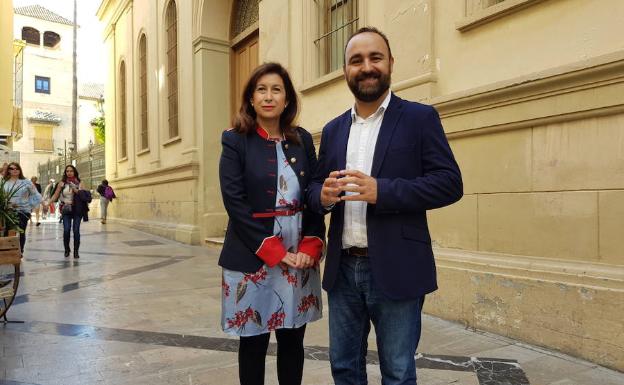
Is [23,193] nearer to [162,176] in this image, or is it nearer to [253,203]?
[162,176]

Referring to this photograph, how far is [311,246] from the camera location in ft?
7.01

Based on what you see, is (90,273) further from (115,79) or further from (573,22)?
(115,79)

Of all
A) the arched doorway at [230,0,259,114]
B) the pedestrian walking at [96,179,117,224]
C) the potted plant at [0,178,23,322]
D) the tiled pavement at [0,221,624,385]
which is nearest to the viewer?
the tiled pavement at [0,221,624,385]

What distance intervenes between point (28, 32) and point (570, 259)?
185 ft

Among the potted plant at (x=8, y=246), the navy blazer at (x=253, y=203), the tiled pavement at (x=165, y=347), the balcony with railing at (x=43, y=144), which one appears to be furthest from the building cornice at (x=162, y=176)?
the balcony with railing at (x=43, y=144)

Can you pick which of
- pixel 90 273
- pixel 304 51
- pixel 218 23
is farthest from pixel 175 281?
pixel 218 23

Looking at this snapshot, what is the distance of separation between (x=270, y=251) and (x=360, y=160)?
540 millimetres

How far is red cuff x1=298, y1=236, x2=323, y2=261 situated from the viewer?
6.98 feet

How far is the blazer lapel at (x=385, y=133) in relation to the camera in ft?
5.92

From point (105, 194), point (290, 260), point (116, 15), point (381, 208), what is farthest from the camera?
point (116, 15)

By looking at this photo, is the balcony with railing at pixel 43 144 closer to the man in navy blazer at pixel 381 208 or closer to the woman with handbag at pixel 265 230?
the woman with handbag at pixel 265 230

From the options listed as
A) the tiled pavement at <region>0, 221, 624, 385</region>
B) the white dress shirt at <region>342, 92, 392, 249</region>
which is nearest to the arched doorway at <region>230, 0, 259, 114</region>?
the tiled pavement at <region>0, 221, 624, 385</region>

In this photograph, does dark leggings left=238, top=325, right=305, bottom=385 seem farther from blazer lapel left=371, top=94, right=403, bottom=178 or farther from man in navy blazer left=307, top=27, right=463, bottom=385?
blazer lapel left=371, top=94, right=403, bottom=178

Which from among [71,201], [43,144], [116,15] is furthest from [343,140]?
[43,144]
